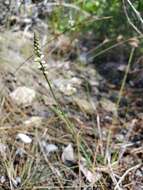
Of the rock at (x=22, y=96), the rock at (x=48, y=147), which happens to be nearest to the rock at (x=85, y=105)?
the rock at (x=22, y=96)

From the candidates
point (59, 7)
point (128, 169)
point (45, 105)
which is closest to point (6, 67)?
point (45, 105)

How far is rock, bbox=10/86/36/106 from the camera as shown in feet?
6.54

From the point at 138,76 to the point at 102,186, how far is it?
99 cm

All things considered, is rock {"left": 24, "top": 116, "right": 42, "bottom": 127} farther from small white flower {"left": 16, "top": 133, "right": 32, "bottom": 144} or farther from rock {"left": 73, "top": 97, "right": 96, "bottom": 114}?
rock {"left": 73, "top": 97, "right": 96, "bottom": 114}

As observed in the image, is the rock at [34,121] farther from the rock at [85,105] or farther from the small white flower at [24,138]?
the rock at [85,105]

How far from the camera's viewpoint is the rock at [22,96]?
78.5 inches

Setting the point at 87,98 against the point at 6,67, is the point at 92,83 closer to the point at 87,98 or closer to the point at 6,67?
the point at 87,98

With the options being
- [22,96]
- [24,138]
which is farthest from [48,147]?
[22,96]

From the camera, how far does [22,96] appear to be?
2.00 metres

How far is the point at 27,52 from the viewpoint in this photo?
2391 mm

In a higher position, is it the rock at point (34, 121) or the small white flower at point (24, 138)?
the rock at point (34, 121)

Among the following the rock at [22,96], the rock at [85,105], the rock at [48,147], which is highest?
the rock at [22,96]

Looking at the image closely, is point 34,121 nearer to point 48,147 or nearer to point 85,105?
point 48,147

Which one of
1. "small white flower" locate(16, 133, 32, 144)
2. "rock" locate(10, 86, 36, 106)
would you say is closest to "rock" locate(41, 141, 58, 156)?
"small white flower" locate(16, 133, 32, 144)
